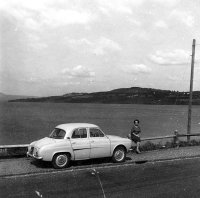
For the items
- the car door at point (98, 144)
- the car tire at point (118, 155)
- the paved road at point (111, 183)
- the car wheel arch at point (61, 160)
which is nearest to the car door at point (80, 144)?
the car door at point (98, 144)

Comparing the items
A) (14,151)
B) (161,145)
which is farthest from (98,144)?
(161,145)

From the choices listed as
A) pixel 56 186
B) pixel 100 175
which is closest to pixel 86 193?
pixel 56 186

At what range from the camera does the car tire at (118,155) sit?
12930mm

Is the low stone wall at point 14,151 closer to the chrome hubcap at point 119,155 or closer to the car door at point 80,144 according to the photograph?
the car door at point 80,144

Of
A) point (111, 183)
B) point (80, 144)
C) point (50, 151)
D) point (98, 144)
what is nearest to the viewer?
point (111, 183)

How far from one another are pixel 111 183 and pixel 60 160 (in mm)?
2605

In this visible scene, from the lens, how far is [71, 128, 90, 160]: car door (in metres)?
12.1

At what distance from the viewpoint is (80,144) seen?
1216cm

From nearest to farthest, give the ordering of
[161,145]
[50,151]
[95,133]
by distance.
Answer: [50,151], [95,133], [161,145]

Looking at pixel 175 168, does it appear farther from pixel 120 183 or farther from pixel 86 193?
pixel 86 193

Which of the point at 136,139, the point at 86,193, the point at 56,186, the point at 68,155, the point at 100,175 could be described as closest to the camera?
the point at 86,193

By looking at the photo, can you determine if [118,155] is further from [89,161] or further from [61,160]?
[61,160]

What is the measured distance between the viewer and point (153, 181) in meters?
10.0

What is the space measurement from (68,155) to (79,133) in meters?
0.91
